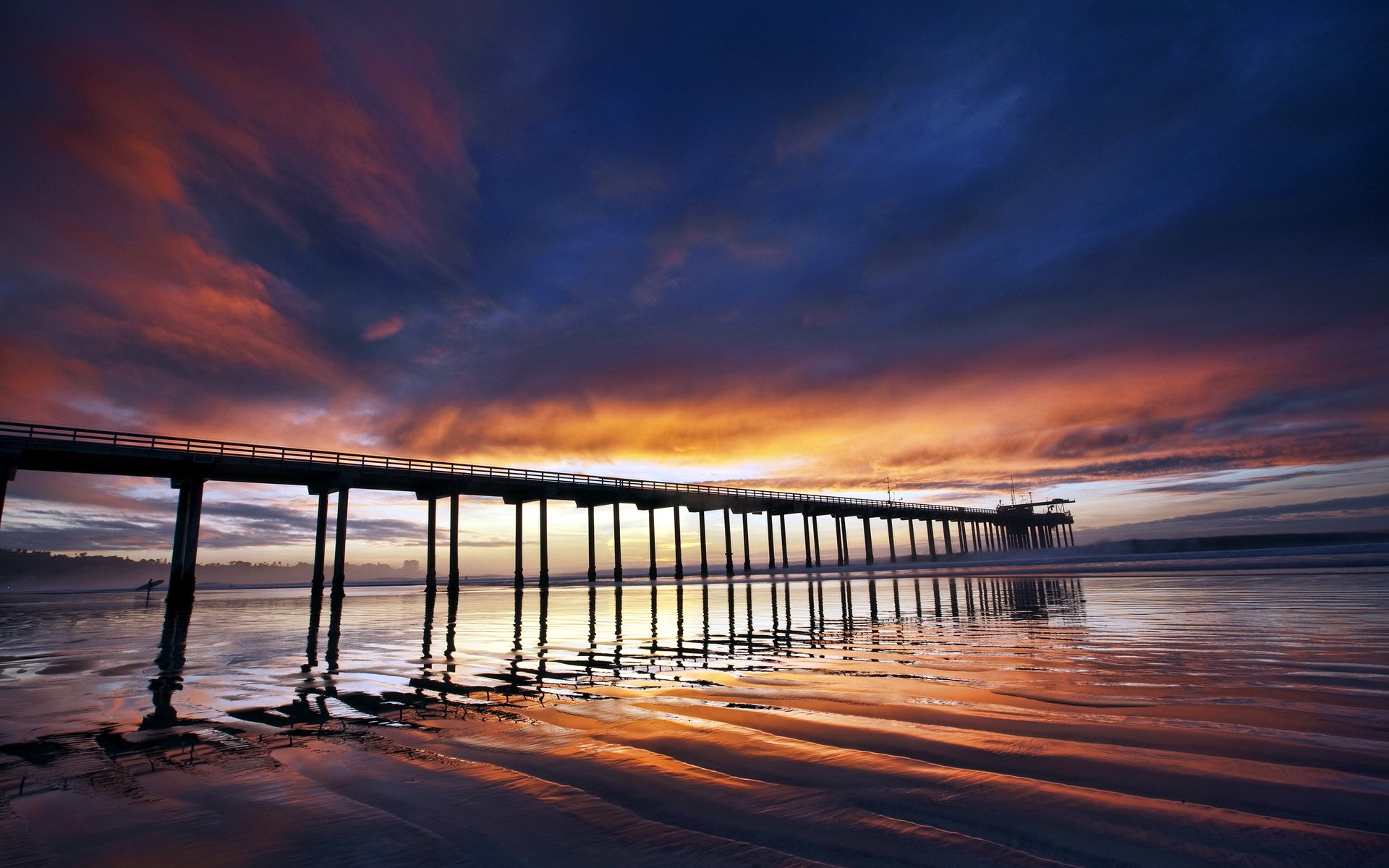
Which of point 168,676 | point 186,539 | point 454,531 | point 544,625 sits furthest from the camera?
point 454,531

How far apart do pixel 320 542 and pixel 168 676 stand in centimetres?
2806

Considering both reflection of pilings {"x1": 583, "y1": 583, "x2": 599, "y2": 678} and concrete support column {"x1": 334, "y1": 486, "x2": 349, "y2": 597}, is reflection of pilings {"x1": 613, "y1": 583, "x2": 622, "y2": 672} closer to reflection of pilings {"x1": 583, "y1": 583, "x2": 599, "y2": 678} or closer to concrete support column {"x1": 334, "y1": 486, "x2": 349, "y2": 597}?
reflection of pilings {"x1": 583, "y1": 583, "x2": 599, "y2": 678}

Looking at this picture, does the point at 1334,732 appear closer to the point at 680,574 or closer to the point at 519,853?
the point at 519,853

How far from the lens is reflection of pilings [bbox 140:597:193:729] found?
4.97 meters

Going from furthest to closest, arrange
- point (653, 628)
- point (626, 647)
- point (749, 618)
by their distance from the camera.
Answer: point (749, 618)
point (653, 628)
point (626, 647)

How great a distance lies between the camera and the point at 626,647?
9.05 meters

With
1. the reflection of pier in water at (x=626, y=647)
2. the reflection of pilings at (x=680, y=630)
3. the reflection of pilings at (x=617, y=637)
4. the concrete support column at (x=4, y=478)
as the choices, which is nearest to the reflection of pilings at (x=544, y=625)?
the reflection of pier in water at (x=626, y=647)

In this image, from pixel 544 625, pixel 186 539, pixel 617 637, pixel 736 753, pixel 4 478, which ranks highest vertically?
pixel 4 478

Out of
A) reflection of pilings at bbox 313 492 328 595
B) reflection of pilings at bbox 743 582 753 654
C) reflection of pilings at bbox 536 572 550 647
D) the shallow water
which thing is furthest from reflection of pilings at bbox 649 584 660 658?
reflection of pilings at bbox 313 492 328 595

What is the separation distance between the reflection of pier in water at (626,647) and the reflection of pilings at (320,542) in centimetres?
1087

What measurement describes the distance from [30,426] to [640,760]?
33385 mm

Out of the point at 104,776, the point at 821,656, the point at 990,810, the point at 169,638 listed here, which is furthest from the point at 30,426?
the point at 990,810

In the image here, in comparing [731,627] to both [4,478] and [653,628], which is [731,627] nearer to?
[653,628]

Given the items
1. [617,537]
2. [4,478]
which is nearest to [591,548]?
[617,537]
